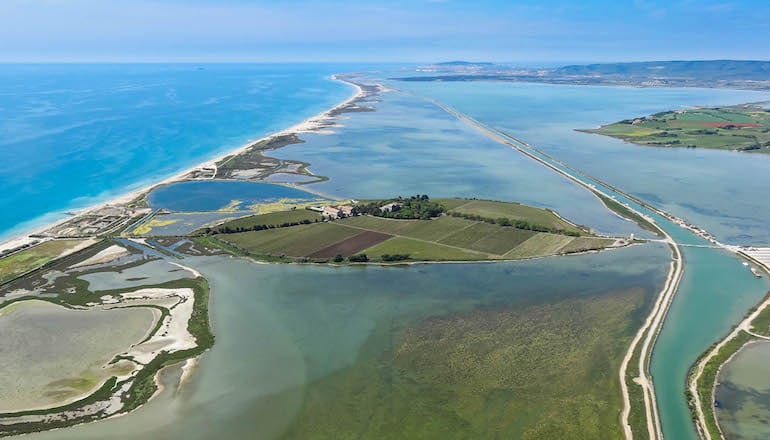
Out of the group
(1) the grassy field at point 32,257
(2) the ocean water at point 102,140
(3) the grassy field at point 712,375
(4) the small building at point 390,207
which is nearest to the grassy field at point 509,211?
(4) the small building at point 390,207

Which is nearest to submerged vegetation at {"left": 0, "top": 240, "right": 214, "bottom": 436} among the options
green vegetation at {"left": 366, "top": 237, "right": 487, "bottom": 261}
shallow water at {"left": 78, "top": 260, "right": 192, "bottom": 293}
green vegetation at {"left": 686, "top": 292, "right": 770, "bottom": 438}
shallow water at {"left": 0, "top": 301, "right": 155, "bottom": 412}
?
shallow water at {"left": 78, "top": 260, "right": 192, "bottom": 293}

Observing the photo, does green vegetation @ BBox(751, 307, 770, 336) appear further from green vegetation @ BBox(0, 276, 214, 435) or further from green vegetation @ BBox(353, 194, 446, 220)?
green vegetation @ BBox(0, 276, 214, 435)

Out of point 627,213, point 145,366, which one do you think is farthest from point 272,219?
point 627,213

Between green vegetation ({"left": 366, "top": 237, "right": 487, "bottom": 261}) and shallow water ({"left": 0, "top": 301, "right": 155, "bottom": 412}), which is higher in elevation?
green vegetation ({"left": 366, "top": 237, "right": 487, "bottom": 261})

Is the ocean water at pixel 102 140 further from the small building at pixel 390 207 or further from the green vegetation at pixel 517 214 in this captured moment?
the green vegetation at pixel 517 214

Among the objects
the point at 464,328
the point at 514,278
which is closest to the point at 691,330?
the point at 514,278

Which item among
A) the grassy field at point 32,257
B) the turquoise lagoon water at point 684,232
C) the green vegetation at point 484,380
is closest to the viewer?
the green vegetation at point 484,380

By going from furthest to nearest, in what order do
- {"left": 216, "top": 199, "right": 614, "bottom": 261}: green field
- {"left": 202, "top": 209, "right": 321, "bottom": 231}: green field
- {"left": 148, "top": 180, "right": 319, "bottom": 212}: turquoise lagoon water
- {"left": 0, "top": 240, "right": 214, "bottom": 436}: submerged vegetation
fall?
{"left": 148, "top": 180, "right": 319, "bottom": 212}: turquoise lagoon water → {"left": 202, "top": 209, "right": 321, "bottom": 231}: green field → {"left": 216, "top": 199, "right": 614, "bottom": 261}: green field → {"left": 0, "top": 240, "right": 214, "bottom": 436}: submerged vegetation
